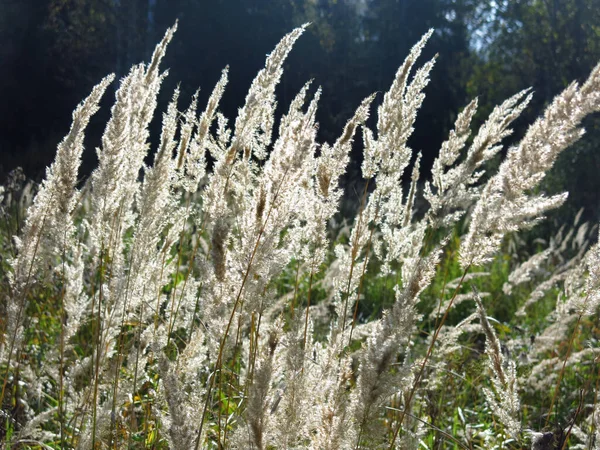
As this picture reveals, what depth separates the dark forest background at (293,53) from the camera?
45.2ft

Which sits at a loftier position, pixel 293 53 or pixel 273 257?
pixel 293 53

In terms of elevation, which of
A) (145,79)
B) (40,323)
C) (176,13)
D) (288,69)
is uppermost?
(176,13)

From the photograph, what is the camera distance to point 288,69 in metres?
18.5

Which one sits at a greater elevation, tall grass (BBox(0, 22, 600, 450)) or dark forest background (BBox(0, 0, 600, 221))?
dark forest background (BBox(0, 0, 600, 221))

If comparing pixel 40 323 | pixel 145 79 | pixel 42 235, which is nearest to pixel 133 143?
pixel 145 79

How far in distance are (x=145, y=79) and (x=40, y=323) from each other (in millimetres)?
2025

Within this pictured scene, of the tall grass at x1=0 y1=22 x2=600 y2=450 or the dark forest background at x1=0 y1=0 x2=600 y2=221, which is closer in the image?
the tall grass at x1=0 y1=22 x2=600 y2=450

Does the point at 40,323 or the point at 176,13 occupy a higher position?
the point at 176,13

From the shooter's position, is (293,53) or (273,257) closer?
(273,257)

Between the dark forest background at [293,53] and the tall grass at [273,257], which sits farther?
the dark forest background at [293,53]

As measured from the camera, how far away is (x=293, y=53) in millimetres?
18406

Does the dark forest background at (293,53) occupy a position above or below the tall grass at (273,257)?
above

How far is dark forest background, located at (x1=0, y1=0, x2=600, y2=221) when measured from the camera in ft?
45.2

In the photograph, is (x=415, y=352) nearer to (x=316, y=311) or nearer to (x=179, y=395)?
(x=316, y=311)
